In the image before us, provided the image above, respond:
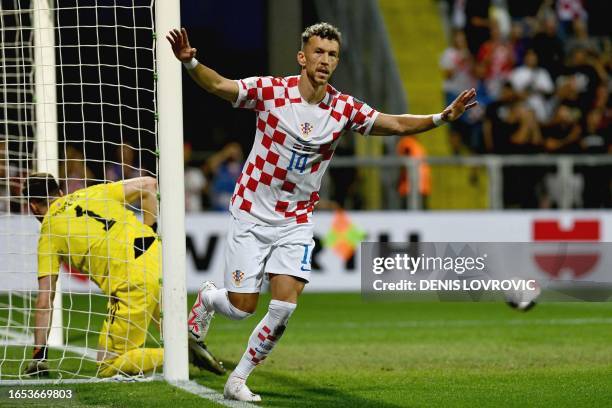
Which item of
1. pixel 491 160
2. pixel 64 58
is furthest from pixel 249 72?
pixel 64 58

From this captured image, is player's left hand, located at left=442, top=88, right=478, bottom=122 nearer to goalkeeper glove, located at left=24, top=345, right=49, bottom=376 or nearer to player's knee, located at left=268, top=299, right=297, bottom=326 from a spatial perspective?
player's knee, located at left=268, top=299, right=297, bottom=326

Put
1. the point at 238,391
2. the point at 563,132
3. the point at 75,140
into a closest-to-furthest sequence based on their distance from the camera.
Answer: the point at 238,391 → the point at 75,140 → the point at 563,132

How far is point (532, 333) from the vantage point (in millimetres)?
12391

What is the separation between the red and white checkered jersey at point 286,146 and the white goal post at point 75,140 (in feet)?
2.87

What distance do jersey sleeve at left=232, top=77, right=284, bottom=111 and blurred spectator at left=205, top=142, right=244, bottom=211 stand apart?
10.3m

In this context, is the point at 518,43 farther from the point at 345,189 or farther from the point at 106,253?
the point at 106,253

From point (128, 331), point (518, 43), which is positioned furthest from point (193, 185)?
point (128, 331)

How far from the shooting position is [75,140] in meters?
10.7

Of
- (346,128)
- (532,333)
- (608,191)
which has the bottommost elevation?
(532,333)

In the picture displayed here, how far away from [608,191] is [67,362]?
10.2 meters

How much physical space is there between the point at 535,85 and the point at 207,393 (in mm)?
13096

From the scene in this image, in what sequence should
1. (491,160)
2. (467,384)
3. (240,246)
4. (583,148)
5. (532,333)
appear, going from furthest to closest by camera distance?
(583,148) < (491,160) < (532,333) < (467,384) < (240,246)

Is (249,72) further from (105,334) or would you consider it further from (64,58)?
(105,334)

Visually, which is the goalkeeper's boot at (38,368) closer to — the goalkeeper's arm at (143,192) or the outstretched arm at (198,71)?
the goalkeeper's arm at (143,192)
